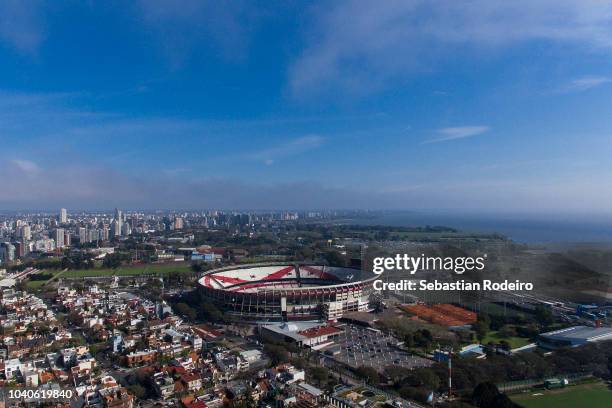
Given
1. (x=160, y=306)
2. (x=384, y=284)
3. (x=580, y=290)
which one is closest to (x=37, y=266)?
(x=160, y=306)

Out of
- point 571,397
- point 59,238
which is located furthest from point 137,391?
point 59,238

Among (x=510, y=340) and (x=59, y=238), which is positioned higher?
(x=59, y=238)

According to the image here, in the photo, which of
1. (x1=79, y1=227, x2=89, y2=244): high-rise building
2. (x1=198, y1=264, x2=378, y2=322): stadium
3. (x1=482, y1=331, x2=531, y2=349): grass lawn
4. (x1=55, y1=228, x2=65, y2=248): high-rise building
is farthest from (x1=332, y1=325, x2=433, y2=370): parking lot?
(x1=79, y1=227, x2=89, y2=244): high-rise building

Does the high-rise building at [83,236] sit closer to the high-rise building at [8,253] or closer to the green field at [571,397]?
the high-rise building at [8,253]

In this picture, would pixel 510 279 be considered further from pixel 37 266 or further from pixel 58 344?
pixel 37 266

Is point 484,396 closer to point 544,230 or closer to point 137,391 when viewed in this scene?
point 137,391
